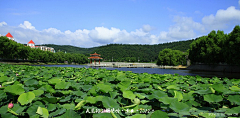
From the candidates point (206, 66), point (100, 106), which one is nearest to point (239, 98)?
point (100, 106)

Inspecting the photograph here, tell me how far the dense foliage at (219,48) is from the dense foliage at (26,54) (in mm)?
58450

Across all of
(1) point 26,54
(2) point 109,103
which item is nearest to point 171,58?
(1) point 26,54

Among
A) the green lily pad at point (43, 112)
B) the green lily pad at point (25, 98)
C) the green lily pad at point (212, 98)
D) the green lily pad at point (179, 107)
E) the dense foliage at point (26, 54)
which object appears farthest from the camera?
the dense foliage at point (26, 54)

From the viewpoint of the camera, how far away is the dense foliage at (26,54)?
50062mm

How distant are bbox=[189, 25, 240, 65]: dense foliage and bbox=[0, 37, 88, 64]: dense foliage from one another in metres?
58.4

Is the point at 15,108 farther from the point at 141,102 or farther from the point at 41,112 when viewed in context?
the point at 141,102

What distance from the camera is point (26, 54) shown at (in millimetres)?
63250

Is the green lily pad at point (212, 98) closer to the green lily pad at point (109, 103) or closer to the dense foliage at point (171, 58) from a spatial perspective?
the green lily pad at point (109, 103)

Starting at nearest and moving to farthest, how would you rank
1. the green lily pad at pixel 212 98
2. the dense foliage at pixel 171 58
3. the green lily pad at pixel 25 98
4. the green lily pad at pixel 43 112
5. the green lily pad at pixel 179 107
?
the green lily pad at pixel 43 112 → the green lily pad at pixel 179 107 → the green lily pad at pixel 25 98 → the green lily pad at pixel 212 98 → the dense foliage at pixel 171 58

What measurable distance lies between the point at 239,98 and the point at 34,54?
273 feet

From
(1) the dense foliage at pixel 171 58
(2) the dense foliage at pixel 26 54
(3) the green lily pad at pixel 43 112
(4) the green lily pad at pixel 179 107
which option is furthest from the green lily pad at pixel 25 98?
(1) the dense foliage at pixel 171 58

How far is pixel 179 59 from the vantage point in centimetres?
8175

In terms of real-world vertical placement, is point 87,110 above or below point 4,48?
below

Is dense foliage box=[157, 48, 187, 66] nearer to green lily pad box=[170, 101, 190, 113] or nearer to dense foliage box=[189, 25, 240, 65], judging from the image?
dense foliage box=[189, 25, 240, 65]
